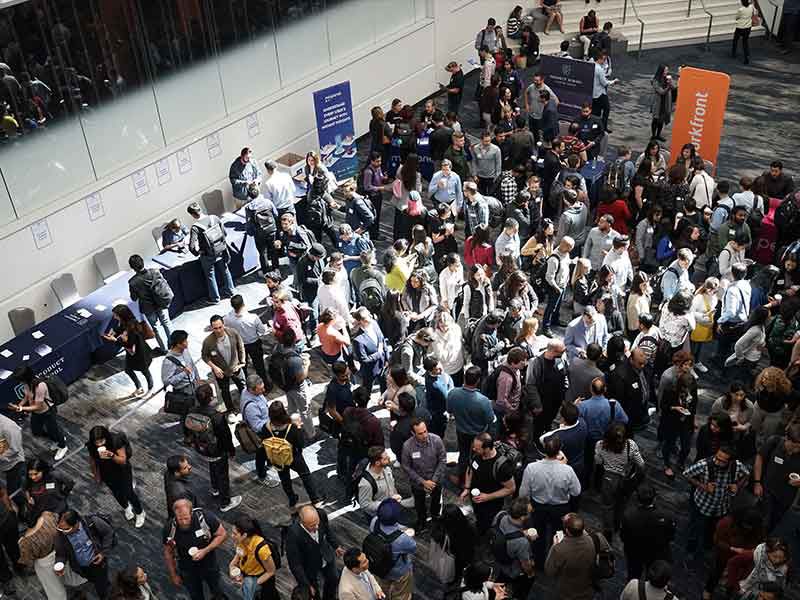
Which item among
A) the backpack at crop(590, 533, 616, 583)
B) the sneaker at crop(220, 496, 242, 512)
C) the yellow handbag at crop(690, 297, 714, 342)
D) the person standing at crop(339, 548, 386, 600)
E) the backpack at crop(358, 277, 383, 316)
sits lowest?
the sneaker at crop(220, 496, 242, 512)

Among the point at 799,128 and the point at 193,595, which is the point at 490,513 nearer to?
the point at 193,595

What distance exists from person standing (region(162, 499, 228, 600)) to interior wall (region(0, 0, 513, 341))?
537cm

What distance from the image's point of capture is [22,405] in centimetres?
903

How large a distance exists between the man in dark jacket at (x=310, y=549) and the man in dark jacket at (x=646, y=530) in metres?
2.34

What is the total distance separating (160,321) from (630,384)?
18.9 feet

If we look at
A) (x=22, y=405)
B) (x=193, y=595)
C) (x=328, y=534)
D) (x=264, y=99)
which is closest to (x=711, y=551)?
(x=328, y=534)

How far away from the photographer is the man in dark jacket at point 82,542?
22.9 feet

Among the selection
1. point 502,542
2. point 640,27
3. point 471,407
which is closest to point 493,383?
point 471,407

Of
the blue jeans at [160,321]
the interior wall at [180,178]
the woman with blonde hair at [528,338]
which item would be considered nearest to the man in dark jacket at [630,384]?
the woman with blonde hair at [528,338]

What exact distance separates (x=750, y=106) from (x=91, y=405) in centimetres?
1281

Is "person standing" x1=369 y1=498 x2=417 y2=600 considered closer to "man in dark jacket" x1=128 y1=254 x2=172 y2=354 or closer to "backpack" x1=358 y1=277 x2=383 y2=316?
"backpack" x1=358 y1=277 x2=383 y2=316

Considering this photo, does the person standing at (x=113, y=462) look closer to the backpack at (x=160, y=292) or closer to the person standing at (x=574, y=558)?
the backpack at (x=160, y=292)

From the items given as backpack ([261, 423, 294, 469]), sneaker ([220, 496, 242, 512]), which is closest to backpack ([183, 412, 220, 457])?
backpack ([261, 423, 294, 469])

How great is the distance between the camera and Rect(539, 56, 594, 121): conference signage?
1442 centimetres
